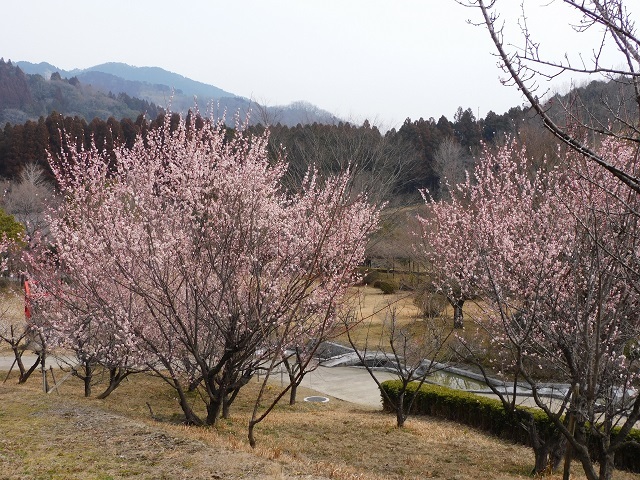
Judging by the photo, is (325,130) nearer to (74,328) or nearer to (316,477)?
(74,328)

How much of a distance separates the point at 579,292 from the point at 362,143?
2430 cm

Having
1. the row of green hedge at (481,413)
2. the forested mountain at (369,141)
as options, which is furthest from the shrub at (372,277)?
the row of green hedge at (481,413)

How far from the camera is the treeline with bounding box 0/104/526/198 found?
103 ft

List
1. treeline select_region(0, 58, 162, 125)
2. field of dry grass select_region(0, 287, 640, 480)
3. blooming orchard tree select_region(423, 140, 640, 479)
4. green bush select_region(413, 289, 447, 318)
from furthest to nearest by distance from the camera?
treeline select_region(0, 58, 162, 125), green bush select_region(413, 289, 447, 318), field of dry grass select_region(0, 287, 640, 480), blooming orchard tree select_region(423, 140, 640, 479)

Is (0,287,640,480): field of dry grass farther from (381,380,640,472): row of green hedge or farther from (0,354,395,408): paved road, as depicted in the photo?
(0,354,395,408): paved road

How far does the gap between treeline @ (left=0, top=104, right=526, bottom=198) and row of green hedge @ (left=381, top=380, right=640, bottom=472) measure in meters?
13.5

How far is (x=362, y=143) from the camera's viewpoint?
30859 millimetres

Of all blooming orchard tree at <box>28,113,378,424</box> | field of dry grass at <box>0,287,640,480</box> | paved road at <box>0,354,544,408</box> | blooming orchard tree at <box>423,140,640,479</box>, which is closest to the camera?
blooming orchard tree at <box>423,140,640,479</box>

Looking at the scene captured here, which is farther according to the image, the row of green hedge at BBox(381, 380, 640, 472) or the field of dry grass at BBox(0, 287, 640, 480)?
the row of green hedge at BBox(381, 380, 640, 472)

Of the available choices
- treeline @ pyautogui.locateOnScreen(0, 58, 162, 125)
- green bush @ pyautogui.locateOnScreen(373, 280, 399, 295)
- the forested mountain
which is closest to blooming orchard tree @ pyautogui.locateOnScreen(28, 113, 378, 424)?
the forested mountain

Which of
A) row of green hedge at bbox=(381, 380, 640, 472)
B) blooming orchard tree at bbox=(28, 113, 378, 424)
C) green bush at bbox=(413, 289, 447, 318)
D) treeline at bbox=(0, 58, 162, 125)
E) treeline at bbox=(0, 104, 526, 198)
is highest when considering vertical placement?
treeline at bbox=(0, 58, 162, 125)

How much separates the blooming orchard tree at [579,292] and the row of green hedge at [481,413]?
3.54ft

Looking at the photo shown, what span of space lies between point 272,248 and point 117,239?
2.45m

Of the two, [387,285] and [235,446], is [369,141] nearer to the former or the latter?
[387,285]
